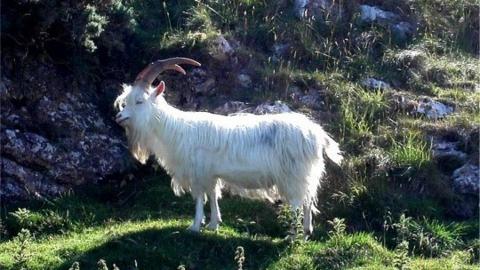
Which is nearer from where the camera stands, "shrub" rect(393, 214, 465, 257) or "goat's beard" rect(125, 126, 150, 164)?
"shrub" rect(393, 214, 465, 257)

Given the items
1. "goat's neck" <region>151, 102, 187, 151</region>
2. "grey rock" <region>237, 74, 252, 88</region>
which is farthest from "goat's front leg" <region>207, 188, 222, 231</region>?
"grey rock" <region>237, 74, 252, 88</region>

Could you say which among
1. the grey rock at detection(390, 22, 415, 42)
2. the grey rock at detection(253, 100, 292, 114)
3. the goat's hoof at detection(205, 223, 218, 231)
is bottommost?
the goat's hoof at detection(205, 223, 218, 231)

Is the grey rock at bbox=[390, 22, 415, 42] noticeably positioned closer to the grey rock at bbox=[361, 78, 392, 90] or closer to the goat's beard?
the grey rock at bbox=[361, 78, 392, 90]

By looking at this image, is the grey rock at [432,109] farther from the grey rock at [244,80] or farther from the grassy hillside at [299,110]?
the grey rock at [244,80]

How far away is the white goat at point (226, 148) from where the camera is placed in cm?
996

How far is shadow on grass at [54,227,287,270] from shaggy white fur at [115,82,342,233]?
1.21 ft

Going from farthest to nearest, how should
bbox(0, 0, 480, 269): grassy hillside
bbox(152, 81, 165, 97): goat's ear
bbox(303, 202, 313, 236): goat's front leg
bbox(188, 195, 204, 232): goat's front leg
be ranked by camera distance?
bbox(152, 81, 165, 97): goat's ear, bbox(303, 202, 313, 236): goat's front leg, bbox(188, 195, 204, 232): goat's front leg, bbox(0, 0, 480, 269): grassy hillside

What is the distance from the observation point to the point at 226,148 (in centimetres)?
1000

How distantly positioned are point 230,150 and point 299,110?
282cm

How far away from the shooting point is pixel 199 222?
1012 centimetres

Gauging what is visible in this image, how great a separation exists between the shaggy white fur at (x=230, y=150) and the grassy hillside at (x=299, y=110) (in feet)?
1.38

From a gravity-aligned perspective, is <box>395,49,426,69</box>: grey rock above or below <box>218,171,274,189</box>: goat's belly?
above

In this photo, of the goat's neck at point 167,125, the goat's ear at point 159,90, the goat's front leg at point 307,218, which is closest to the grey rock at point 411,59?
the goat's front leg at point 307,218

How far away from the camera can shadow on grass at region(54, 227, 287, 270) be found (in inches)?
369
